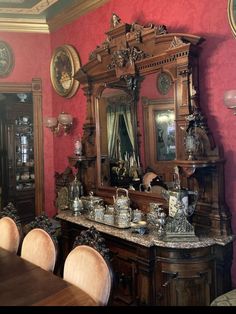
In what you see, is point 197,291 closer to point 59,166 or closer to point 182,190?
point 182,190

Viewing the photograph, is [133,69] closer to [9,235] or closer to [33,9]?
[9,235]

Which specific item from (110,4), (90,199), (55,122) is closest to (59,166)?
(55,122)

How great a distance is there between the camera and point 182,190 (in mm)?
2479

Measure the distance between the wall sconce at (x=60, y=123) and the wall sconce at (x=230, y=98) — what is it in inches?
83.0

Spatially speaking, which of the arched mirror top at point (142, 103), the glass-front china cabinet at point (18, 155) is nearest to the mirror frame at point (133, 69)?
the arched mirror top at point (142, 103)

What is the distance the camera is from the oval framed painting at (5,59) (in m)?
4.25

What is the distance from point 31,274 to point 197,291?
3.69ft

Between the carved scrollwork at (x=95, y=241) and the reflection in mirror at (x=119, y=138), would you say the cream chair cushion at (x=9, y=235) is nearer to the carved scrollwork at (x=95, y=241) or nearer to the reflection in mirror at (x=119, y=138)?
the carved scrollwork at (x=95, y=241)

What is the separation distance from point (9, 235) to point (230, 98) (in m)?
1.91

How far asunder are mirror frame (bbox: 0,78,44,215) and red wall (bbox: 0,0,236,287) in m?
0.12

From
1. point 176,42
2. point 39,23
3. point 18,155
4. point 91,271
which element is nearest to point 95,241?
point 91,271

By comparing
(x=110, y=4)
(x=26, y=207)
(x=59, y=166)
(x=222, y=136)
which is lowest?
(x=26, y=207)

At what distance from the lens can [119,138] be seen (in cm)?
325

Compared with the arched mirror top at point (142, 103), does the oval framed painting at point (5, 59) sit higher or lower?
higher
